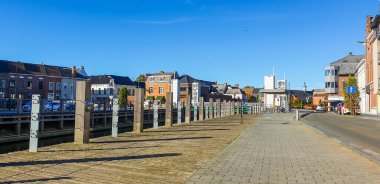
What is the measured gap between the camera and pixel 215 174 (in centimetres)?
712

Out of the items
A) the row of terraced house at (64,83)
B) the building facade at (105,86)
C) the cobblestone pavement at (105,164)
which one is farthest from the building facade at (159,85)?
the cobblestone pavement at (105,164)

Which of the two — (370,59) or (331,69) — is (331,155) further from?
(331,69)

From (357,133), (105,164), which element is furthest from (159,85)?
(105,164)

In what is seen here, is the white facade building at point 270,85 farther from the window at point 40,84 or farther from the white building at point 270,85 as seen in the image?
the window at point 40,84

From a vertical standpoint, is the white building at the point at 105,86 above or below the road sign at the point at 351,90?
above

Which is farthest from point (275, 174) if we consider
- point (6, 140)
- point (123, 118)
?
point (123, 118)

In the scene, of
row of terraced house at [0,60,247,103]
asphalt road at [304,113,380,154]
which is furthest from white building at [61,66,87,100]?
asphalt road at [304,113,380,154]

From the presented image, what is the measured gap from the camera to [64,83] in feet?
308

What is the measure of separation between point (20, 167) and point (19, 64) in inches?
3264

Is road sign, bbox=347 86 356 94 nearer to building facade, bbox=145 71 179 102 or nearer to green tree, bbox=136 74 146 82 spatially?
building facade, bbox=145 71 179 102

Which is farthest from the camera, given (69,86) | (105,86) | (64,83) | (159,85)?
(105,86)

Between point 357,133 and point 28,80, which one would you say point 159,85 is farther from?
point 357,133

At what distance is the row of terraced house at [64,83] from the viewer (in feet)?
259

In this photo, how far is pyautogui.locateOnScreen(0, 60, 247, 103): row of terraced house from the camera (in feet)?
259
